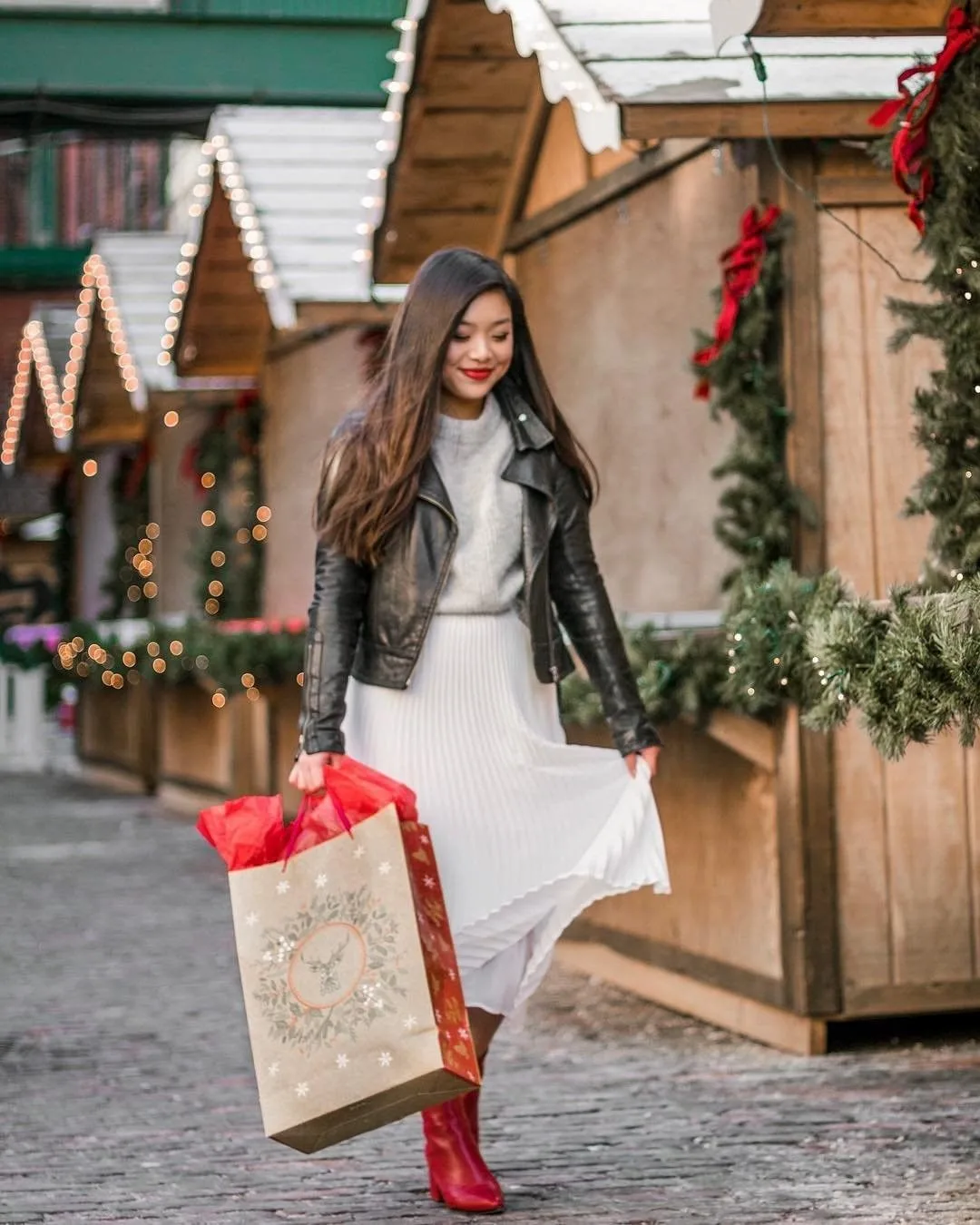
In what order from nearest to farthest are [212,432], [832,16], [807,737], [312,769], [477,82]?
[312,769]
[832,16]
[807,737]
[477,82]
[212,432]

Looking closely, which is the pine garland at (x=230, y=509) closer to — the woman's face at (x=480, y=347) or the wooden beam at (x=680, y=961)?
the wooden beam at (x=680, y=961)

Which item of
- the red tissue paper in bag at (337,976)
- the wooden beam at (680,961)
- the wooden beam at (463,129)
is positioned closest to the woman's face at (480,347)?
the red tissue paper in bag at (337,976)

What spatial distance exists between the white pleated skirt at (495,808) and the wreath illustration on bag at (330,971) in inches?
13.5

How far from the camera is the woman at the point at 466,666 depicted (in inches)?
187

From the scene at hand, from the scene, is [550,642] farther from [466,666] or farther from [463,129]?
[463,129]

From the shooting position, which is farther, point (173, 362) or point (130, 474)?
point (130, 474)

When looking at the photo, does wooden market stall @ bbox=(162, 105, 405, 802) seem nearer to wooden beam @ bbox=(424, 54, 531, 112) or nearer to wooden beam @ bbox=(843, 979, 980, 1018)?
wooden beam @ bbox=(424, 54, 531, 112)

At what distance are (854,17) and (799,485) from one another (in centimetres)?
169

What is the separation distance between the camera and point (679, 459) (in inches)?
295

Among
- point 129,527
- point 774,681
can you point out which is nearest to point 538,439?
point 774,681

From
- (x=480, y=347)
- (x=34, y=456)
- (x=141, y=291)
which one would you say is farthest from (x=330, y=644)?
(x=34, y=456)

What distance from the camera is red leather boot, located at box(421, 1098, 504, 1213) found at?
4.71 m

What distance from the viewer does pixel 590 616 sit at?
497 centimetres

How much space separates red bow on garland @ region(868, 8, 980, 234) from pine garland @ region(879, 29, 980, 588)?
16 mm
